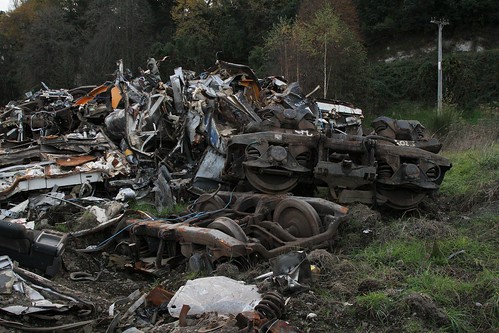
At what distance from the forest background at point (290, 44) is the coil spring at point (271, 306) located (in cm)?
1999

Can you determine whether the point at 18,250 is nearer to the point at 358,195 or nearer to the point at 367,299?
the point at 367,299

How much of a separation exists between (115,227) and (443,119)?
11.0 meters

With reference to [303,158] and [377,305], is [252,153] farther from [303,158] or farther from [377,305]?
[377,305]

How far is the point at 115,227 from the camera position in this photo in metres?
6.32

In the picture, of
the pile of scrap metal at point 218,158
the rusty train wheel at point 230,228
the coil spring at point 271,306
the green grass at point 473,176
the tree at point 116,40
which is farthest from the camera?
the tree at point 116,40

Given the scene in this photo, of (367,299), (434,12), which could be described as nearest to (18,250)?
(367,299)

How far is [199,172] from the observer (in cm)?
817

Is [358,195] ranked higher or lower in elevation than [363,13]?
lower

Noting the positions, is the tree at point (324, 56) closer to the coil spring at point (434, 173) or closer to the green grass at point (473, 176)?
the green grass at point (473, 176)

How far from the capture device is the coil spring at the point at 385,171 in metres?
6.11

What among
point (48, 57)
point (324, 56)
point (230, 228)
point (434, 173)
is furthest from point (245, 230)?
point (48, 57)

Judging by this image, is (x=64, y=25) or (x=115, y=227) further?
(x=64, y=25)

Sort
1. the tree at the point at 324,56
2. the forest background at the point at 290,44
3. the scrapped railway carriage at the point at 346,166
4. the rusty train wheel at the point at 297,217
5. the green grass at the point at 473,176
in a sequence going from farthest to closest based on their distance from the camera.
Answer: the forest background at the point at 290,44, the tree at the point at 324,56, the green grass at the point at 473,176, the scrapped railway carriage at the point at 346,166, the rusty train wheel at the point at 297,217

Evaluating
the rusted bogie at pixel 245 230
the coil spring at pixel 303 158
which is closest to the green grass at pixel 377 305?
the rusted bogie at pixel 245 230
